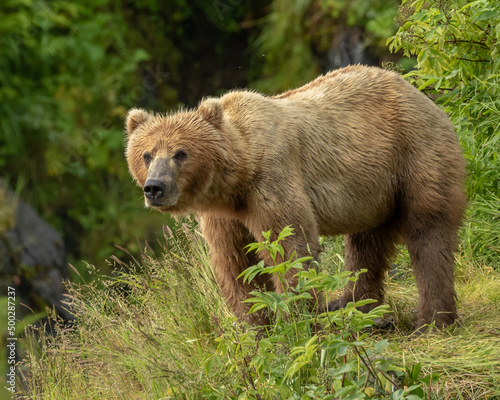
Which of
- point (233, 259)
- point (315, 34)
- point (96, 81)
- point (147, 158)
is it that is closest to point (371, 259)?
point (233, 259)

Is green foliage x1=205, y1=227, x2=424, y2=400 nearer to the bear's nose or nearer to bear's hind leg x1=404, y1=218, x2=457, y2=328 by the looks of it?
the bear's nose

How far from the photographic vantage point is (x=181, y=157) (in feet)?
12.9

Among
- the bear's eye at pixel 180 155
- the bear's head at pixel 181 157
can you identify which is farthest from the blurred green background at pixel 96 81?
the bear's eye at pixel 180 155

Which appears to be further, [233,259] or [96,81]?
[96,81]

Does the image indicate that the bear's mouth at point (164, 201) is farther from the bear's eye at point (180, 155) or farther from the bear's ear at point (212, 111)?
the bear's ear at point (212, 111)

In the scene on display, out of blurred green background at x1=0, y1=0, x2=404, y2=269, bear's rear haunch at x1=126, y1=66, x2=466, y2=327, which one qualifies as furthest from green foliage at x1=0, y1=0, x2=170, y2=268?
bear's rear haunch at x1=126, y1=66, x2=466, y2=327

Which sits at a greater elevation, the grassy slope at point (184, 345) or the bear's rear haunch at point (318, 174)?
the bear's rear haunch at point (318, 174)

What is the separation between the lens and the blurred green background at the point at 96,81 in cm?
907

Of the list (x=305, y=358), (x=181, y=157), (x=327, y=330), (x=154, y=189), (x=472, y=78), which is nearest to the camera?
(x=305, y=358)

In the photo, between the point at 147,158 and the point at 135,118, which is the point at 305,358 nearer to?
the point at 147,158

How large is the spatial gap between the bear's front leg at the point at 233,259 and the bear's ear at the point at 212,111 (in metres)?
0.61

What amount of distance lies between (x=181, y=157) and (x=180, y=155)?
0.01m

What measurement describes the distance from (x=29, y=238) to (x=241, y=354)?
5569 millimetres

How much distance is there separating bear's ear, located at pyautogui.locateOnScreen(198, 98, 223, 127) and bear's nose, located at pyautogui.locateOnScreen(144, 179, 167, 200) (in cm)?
55
